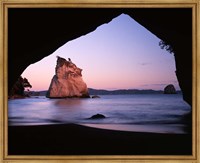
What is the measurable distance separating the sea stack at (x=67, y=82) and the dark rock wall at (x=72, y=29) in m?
0.21

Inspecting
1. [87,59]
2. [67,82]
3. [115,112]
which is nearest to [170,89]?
[115,112]

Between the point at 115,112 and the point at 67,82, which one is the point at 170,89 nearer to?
the point at 115,112

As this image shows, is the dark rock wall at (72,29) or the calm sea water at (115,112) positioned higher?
the dark rock wall at (72,29)

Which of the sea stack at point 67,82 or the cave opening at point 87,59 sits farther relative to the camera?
the sea stack at point 67,82

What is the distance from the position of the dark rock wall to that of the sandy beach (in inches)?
17.2

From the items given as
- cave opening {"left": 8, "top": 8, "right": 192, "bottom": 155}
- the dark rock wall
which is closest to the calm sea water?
cave opening {"left": 8, "top": 8, "right": 192, "bottom": 155}

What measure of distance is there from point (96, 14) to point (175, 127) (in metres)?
1.30

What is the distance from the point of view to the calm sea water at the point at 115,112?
3504 millimetres

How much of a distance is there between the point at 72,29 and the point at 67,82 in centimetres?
53

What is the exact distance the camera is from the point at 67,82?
3709mm

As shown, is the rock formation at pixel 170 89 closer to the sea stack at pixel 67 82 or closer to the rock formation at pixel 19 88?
the sea stack at pixel 67 82

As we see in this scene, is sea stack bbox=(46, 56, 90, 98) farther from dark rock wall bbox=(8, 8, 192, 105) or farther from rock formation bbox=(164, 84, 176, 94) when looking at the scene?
rock formation bbox=(164, 84, 176, 94)

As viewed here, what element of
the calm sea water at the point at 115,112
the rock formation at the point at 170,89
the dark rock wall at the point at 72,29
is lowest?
the calm sea water at the point at 115,112

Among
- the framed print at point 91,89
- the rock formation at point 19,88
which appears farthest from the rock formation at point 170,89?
the rock formation at point 19,88
